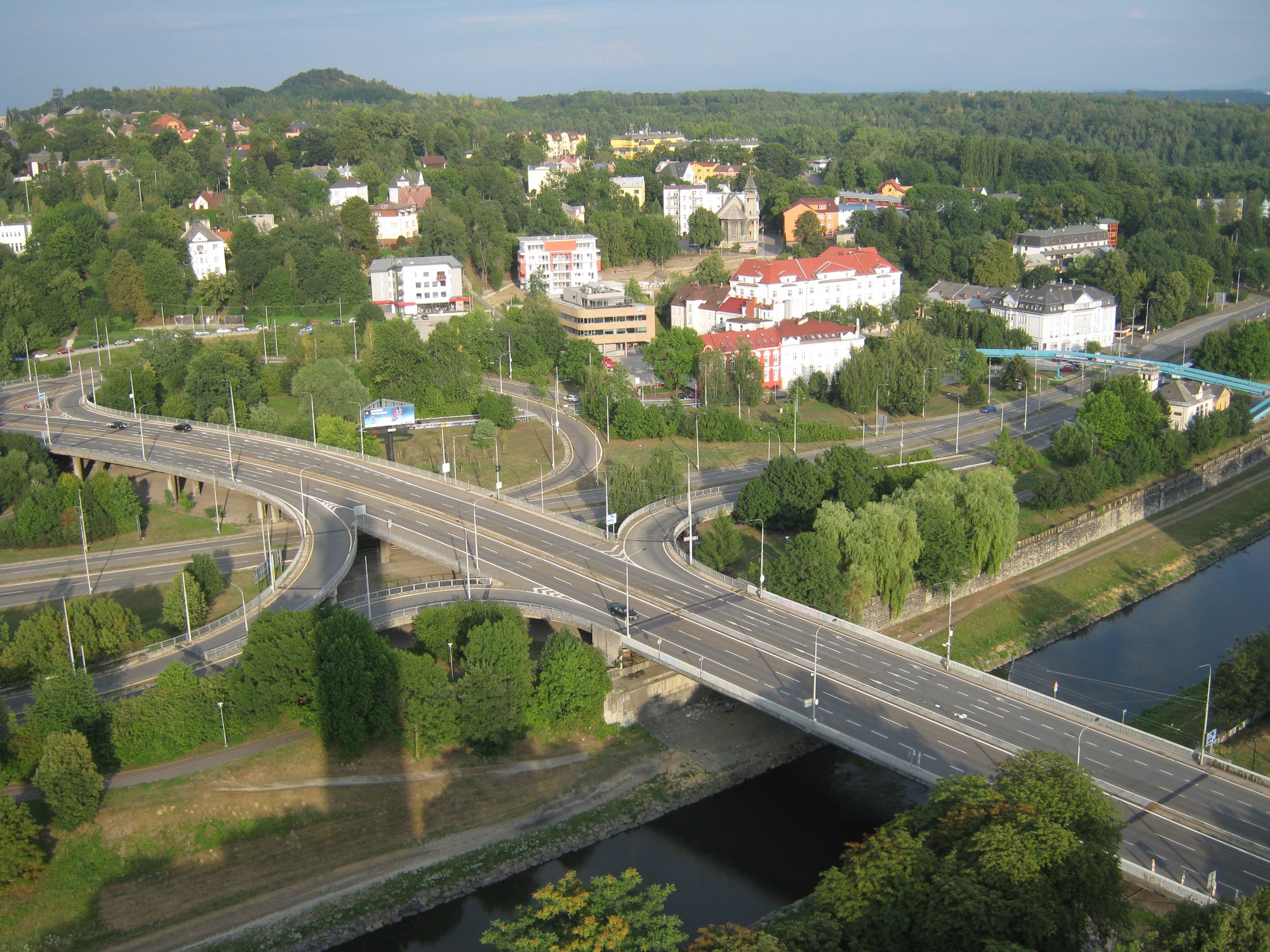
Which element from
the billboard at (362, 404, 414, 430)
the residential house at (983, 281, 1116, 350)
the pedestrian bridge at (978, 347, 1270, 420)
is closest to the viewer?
the billboard at (362, 404, 414, 430)

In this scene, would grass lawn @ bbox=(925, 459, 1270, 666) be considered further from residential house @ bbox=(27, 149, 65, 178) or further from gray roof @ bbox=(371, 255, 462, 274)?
residential house @ bbox=(27, 149, 65, 178)

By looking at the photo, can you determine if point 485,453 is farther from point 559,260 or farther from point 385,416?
point 559,260

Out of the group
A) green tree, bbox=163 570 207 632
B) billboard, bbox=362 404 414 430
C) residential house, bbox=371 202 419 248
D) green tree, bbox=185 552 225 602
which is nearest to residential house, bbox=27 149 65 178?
residential house, bbox=371 202 419 248

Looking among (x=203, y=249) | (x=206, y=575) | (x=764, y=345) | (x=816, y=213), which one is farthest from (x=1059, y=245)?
(x=206, y=575)

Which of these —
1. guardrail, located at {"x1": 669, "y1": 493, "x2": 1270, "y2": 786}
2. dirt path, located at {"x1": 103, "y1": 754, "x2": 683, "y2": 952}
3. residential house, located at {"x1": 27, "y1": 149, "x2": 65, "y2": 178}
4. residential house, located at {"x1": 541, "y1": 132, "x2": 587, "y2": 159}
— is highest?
residential house, located at {"x1": 541, "y1": 132, "x2": 587, "y2": 159}

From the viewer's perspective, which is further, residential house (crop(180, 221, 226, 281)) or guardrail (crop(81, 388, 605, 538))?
residential house (crop(180, 221, 226, 281))

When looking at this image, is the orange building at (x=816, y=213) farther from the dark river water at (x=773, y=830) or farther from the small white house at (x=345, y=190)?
the dark river water at (x=773, y=830)

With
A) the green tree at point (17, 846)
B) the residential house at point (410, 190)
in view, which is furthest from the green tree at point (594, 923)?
the residential house at point (410, 190)

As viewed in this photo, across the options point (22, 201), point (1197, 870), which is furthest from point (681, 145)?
point (1197, 870)
